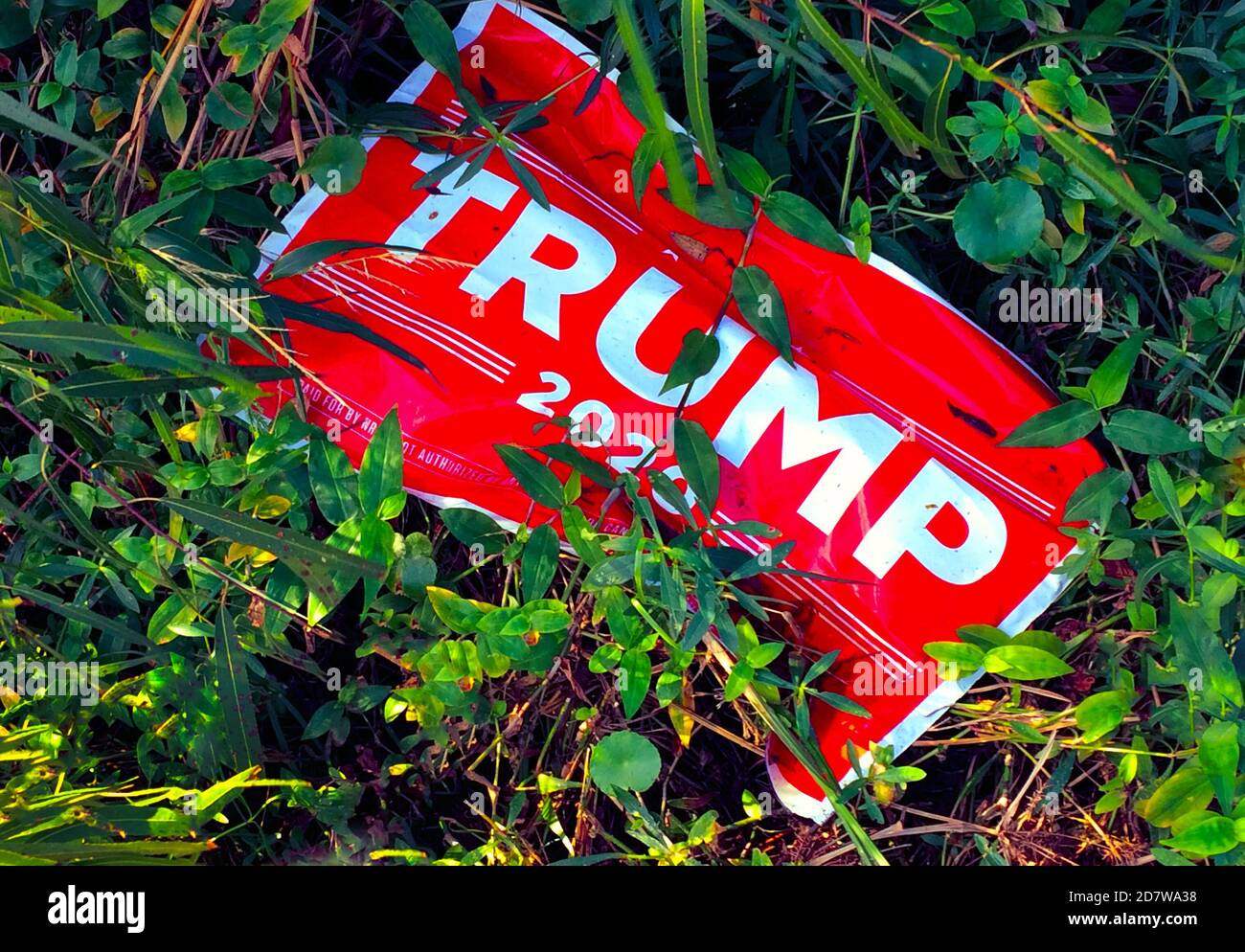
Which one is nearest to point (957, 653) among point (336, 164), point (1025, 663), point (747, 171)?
point (1025, 663)

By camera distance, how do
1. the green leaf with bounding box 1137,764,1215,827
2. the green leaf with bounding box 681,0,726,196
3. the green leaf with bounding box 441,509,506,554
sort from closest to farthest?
1. the green leaf with bounding box 681,0,726,196
2. the green leaf with bounding box 1137,764,1215,827
3. the green leaf with bounding box 441,509,506,554

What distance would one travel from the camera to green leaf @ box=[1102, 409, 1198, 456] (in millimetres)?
1010

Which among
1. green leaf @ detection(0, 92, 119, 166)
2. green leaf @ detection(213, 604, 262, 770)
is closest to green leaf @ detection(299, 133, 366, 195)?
green leaf @ detection(0, 92, 119, 166)

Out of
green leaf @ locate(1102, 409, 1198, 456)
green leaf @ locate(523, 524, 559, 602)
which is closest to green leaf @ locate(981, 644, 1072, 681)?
green leaf @ locate(1102, 409, 1198, 456)

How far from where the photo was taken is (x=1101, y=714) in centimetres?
98

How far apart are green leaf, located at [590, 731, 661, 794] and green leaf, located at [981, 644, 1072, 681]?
1.15ft

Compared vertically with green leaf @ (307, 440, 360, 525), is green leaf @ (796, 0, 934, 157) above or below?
above

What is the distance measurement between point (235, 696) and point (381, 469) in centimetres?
31

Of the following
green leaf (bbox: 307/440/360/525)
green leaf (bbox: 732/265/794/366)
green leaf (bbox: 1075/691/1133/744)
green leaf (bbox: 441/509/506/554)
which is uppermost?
green leaf (bbox: 732/265/794/366)

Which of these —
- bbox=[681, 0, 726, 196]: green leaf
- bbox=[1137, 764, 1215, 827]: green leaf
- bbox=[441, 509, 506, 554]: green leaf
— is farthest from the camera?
bbox=[441, 509, 506, 554]: green leaf

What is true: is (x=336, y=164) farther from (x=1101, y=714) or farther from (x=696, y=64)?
(x=1101, y=714)
